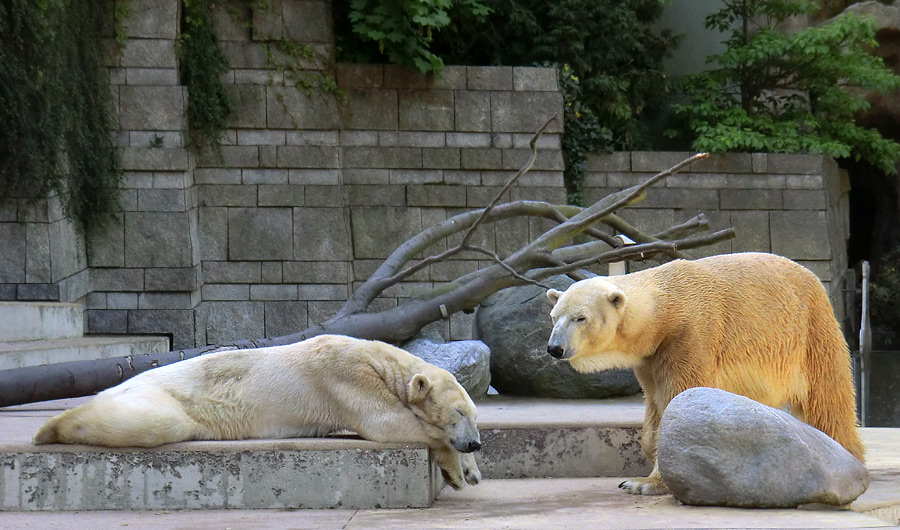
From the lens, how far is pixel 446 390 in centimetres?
391

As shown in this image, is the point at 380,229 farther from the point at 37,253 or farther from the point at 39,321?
the point at 39,321

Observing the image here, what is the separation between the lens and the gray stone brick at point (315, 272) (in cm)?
1001

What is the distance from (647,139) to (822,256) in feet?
8.46

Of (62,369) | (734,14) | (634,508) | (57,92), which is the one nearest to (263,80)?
(57,92)

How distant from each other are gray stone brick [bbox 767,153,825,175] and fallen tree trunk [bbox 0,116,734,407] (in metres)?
4.41

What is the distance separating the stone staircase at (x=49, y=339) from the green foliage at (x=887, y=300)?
9793mm

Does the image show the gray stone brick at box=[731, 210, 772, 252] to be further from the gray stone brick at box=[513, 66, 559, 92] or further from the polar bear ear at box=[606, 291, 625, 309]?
the polar bear ear at box=[606, 291, 625, 309]

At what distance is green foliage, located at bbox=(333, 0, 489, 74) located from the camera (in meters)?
10.0

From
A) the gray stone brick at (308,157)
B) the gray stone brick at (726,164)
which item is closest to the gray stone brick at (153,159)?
the gray stone brick at (308,157)

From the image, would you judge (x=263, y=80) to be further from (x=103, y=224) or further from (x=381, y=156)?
(x=103, y=224)

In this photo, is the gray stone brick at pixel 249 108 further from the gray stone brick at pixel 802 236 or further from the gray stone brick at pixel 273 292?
the gray stone brick at pixel 802 236

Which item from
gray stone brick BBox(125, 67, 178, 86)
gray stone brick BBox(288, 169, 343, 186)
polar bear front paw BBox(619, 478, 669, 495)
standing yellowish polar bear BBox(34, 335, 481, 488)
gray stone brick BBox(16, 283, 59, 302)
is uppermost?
gray stone brick BBox(125, 67, 178, 86)

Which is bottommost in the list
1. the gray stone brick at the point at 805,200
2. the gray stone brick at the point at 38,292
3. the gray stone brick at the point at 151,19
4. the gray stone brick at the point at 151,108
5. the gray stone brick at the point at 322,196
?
the gray stone brick at the point at 38,292

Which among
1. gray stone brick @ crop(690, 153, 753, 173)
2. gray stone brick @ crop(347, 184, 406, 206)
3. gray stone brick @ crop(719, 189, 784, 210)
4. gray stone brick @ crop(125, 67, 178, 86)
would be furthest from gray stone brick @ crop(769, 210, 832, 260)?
gray stone brick @ crop(125, 67, 178, 86)
